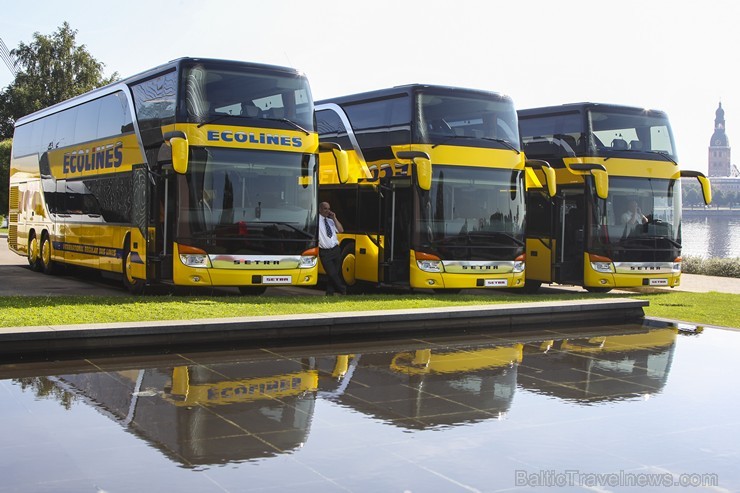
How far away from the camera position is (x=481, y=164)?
17906mm

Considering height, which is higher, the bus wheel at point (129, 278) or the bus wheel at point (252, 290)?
the bus wheel at point (129, 278)

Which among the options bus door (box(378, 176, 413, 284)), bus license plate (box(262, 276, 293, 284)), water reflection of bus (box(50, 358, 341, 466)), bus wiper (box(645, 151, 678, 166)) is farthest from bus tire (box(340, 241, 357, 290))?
water reflection of bus (box(50, 358, 341, 466))

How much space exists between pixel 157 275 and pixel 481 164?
20.5 ft

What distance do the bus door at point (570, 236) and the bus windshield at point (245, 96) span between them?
6.42 m

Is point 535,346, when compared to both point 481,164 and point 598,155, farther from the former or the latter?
point 598,155

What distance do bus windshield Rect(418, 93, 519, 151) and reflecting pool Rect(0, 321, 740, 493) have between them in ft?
22.7

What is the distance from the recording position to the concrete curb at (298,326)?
991 centimetres

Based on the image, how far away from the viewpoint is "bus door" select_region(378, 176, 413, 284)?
17562 millimetres

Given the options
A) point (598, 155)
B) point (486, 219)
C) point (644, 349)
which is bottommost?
point (644, 349)

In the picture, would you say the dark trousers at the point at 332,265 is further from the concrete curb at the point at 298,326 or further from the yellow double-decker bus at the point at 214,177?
the concrete curb at the point at 298,326

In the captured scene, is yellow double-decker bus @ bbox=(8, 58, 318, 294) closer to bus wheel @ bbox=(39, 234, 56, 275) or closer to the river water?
bus wheel @ bbox=(39, 234, 56, 275)

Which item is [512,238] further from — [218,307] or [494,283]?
[218,307]

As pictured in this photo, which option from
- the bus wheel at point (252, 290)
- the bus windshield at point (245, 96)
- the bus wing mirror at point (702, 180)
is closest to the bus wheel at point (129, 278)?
the bus wheel at point (252, 290)

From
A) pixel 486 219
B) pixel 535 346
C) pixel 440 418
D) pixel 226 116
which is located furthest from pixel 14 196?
pixel 440 418
